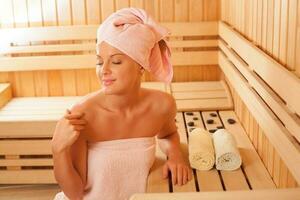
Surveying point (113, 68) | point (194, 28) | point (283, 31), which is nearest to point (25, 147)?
point (194, 28)

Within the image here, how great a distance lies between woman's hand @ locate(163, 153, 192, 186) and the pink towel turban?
0.42 meters

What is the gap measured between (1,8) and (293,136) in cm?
338

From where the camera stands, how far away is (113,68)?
6.63 ft

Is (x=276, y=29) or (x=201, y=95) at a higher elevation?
(x=276, y=29)

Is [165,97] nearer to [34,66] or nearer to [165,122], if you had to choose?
[165,122]

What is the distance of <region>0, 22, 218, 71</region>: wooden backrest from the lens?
443 cm

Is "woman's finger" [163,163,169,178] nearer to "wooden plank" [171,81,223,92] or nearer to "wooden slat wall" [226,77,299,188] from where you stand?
"wooden slat wall" [226,77,299,188]

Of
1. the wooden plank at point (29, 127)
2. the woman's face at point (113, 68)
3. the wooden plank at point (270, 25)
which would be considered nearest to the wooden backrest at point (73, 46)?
the wooden plank at point (29, 127)

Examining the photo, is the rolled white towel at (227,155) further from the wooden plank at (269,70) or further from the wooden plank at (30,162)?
the wooden plank at (30,162)

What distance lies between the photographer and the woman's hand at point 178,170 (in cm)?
219

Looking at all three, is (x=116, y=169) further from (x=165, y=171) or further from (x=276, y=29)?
(x=276, y=29)

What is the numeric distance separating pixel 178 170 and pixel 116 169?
0.30m

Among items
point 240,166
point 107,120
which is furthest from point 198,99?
point 107,120

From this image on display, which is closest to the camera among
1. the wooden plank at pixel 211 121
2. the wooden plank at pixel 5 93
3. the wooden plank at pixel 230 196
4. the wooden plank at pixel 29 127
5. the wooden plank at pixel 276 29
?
the wooden plank at pixel 230 196
